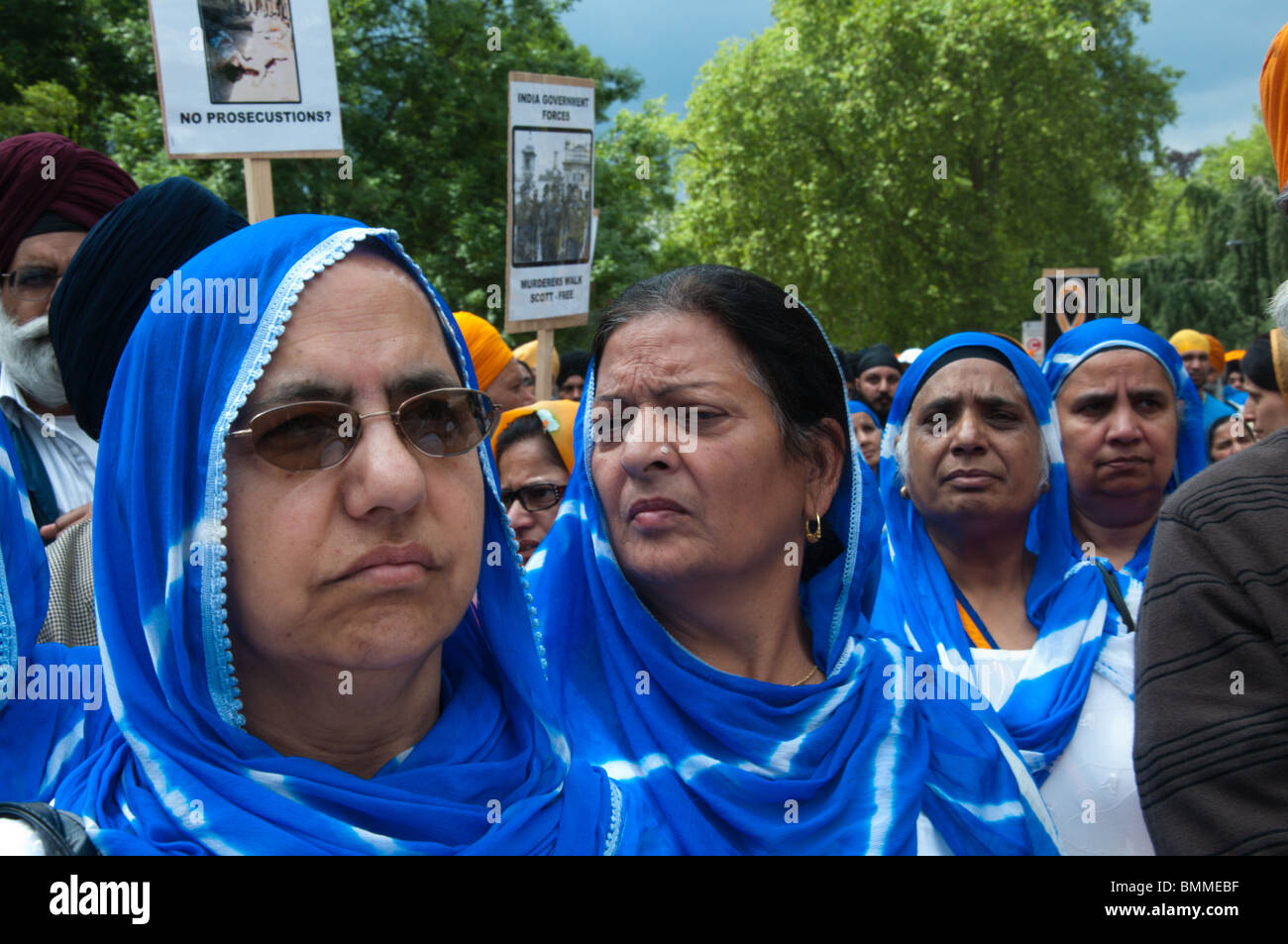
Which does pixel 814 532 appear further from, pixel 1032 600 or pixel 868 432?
pixel 868 432

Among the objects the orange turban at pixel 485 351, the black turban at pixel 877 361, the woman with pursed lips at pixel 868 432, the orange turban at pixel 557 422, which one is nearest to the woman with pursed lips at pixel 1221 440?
the woman with pursed lips at pixel 868 432

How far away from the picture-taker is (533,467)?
375cm

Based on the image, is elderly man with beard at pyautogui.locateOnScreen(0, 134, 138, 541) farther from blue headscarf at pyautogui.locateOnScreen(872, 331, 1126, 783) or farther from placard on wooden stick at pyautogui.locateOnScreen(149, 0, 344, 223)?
blue headscarf at pyautogui.locateOnScreen(872, 331, 1126, 783)

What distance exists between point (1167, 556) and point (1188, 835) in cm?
37

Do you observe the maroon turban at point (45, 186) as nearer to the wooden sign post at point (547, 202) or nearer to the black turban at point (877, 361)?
the wooden sign post at point (547, 202)

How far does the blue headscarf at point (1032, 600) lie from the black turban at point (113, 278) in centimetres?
170

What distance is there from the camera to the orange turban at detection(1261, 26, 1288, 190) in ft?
6.08

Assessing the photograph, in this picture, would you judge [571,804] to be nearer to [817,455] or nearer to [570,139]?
[817,455]

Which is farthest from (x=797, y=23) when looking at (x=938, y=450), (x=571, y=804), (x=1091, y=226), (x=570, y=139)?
(x=571, y=804)

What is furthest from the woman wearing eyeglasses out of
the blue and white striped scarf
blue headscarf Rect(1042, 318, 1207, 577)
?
the blue and white striped scarf

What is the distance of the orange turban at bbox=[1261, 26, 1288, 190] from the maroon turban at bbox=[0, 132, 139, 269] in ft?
8.78

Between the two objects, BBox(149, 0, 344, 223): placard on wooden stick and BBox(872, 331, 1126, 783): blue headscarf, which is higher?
BBox(149, 0, 344, 223): placard on wooden stick

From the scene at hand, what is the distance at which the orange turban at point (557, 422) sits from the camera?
380 cm

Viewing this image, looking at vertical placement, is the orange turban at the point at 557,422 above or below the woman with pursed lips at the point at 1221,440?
above
